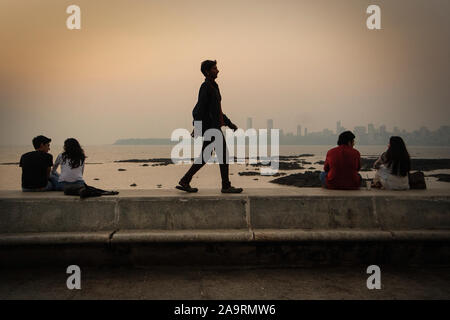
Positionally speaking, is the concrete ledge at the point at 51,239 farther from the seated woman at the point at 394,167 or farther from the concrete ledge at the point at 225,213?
the seated woman at the point at 394,167

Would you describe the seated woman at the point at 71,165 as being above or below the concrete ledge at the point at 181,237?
above

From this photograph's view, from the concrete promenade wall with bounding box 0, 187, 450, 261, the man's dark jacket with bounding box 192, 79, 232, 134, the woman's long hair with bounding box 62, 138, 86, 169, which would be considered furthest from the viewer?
the woman's long hair with bounding box 62, 138, 86, 169

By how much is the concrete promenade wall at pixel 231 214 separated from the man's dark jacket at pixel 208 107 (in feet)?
3.58

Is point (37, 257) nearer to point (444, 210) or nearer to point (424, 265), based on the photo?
point (424, 265)

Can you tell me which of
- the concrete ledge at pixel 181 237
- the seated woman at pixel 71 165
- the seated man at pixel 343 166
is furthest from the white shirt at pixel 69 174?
the seated man at pixel 343 166

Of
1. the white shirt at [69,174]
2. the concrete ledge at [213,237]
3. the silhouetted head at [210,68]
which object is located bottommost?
the concrete ledge at [213,237]

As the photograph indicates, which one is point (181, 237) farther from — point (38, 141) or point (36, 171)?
point (38, 141)

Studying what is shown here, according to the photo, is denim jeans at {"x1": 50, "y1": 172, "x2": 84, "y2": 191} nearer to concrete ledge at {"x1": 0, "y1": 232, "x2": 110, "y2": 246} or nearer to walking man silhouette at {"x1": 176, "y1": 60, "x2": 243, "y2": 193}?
concrete ledge at {"x1": 0, "y1": 232, "x2": 110, "y2": 246}

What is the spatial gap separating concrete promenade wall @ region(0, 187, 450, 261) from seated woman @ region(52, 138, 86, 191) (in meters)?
0.85

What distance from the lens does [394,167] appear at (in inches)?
232

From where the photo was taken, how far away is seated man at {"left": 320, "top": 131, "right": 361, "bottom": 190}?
18.6 ft

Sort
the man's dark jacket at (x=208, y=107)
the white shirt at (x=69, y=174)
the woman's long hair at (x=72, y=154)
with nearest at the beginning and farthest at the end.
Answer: the man's dark jacket at (x=208, y=107)
the white shirt at (x=69, y=174)
the woman's long hair at (x=72, y=154)

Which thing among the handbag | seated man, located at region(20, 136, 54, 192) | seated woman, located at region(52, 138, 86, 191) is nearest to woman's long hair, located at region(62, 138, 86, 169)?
seated woman, located at region(52, 138, 86, 191)

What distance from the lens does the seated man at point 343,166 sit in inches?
223
